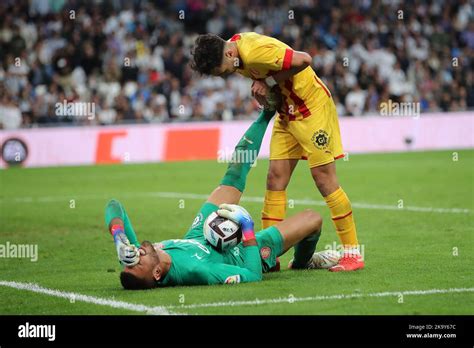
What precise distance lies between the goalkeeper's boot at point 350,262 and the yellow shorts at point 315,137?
0.96 meters

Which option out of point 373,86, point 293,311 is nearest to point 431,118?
point 373,86

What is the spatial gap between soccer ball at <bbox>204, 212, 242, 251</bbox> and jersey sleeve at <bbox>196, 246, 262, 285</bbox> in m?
0.15

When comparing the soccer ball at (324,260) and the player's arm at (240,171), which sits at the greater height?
the player's arm at (240,171)

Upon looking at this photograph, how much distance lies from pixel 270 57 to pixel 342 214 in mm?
1765

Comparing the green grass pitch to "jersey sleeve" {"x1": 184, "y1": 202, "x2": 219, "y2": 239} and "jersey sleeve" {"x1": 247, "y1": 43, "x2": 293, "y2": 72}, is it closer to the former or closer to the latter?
"jersey sleeve" {"x1": 184, "y1": 202, "x2": 219, "y2": 239}

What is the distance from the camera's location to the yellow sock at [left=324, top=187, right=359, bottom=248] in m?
9.71

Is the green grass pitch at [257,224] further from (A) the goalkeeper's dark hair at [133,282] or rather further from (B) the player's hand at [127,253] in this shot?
(B) the player's hand at [127,253]

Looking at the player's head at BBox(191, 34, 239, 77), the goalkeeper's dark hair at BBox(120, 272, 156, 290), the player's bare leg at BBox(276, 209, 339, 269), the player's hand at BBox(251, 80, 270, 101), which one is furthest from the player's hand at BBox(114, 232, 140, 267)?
the player's hand at BBox(251, 80, 270, 101)

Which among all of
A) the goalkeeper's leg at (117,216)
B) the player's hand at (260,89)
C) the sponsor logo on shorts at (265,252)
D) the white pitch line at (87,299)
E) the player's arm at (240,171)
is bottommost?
the white pitch line at (87,299)

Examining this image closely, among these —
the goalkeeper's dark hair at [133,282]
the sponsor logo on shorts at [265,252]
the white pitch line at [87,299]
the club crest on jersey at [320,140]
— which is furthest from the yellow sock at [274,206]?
the white pitch line at [87,299]

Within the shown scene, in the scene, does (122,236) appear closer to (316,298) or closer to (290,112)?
(316,298)

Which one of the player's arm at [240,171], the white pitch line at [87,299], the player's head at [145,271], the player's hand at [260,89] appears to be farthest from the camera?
the player's hand at [260,89]

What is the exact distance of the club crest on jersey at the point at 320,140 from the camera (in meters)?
9.63
